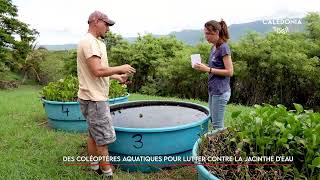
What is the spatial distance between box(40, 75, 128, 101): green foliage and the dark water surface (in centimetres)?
109

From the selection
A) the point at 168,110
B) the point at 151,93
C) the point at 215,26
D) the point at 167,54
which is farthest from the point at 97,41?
the point at 167,54

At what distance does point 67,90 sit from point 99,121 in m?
2.47

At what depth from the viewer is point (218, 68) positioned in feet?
12.4

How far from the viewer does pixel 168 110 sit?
15.5 ft


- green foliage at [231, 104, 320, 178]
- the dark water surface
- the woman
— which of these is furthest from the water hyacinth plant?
the dark water surface

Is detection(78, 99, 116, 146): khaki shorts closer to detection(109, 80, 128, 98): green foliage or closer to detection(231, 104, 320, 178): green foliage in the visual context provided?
detection(231, 104, 320, 178): green foliage

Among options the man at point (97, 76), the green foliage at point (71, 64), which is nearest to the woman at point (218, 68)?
the man at point (97, 76)

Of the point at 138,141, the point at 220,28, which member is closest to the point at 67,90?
the point at 138,141

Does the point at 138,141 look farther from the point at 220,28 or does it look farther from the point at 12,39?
the point at 12,39

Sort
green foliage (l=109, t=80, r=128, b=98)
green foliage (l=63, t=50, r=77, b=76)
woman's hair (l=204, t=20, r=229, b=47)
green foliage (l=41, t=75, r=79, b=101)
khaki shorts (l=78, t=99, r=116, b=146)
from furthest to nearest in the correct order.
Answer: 1. green foliage (l=63, t=50, r=77, b=76)
2. green foliage (l=109, t=80, r=128, b=98)
3. green foliage (l=41, t=75, r=79, b=101)
4. woman's hair (l=204, t=20, r=229, b=47)
5. khaki shorts (l=78, t=99, r=116, b=146)

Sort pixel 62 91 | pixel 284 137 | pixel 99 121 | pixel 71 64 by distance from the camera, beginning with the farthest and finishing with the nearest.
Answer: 1. pixel 71 64
2. pixel 62 91
3. pixel 99 121
4. pixel 284 137

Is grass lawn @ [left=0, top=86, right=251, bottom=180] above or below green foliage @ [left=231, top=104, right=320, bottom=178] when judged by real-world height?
below

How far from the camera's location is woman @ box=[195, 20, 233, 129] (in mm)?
3650

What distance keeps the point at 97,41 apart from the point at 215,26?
3.88 feet
